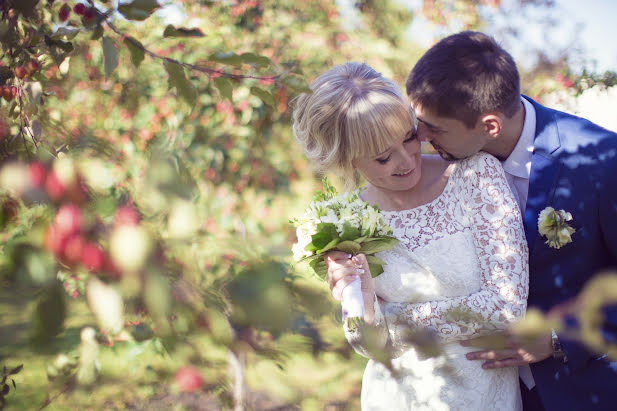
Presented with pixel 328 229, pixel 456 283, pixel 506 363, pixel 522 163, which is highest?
pixel 522 163

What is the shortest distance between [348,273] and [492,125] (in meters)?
0.81

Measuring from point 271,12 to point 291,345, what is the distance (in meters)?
5.36

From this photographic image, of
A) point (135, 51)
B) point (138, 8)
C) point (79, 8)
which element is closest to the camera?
point (138, 8)

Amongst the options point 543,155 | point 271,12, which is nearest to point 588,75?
point 271,12

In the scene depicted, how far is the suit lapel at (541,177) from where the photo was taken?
5.90 feet

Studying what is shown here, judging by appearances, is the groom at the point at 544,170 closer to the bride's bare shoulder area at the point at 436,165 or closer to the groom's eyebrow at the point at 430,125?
the groom's eyebrow at the point at 430,125

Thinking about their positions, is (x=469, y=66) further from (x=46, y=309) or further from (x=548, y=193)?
(x=46, y=309)

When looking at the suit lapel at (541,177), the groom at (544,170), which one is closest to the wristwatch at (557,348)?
the groom at (544,170)

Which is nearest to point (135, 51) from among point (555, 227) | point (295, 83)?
point (295, 83)

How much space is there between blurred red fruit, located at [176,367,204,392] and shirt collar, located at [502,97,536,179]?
1.71 meters

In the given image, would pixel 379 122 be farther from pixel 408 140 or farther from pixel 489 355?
pixel 489 355

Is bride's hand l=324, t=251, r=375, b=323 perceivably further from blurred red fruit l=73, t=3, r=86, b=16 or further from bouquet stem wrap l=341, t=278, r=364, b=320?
blurred red fruit l=73, t=3, r=86, b=16

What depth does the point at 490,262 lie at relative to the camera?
5.85 feet

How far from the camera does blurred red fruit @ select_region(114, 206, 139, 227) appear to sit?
490 millimetres
